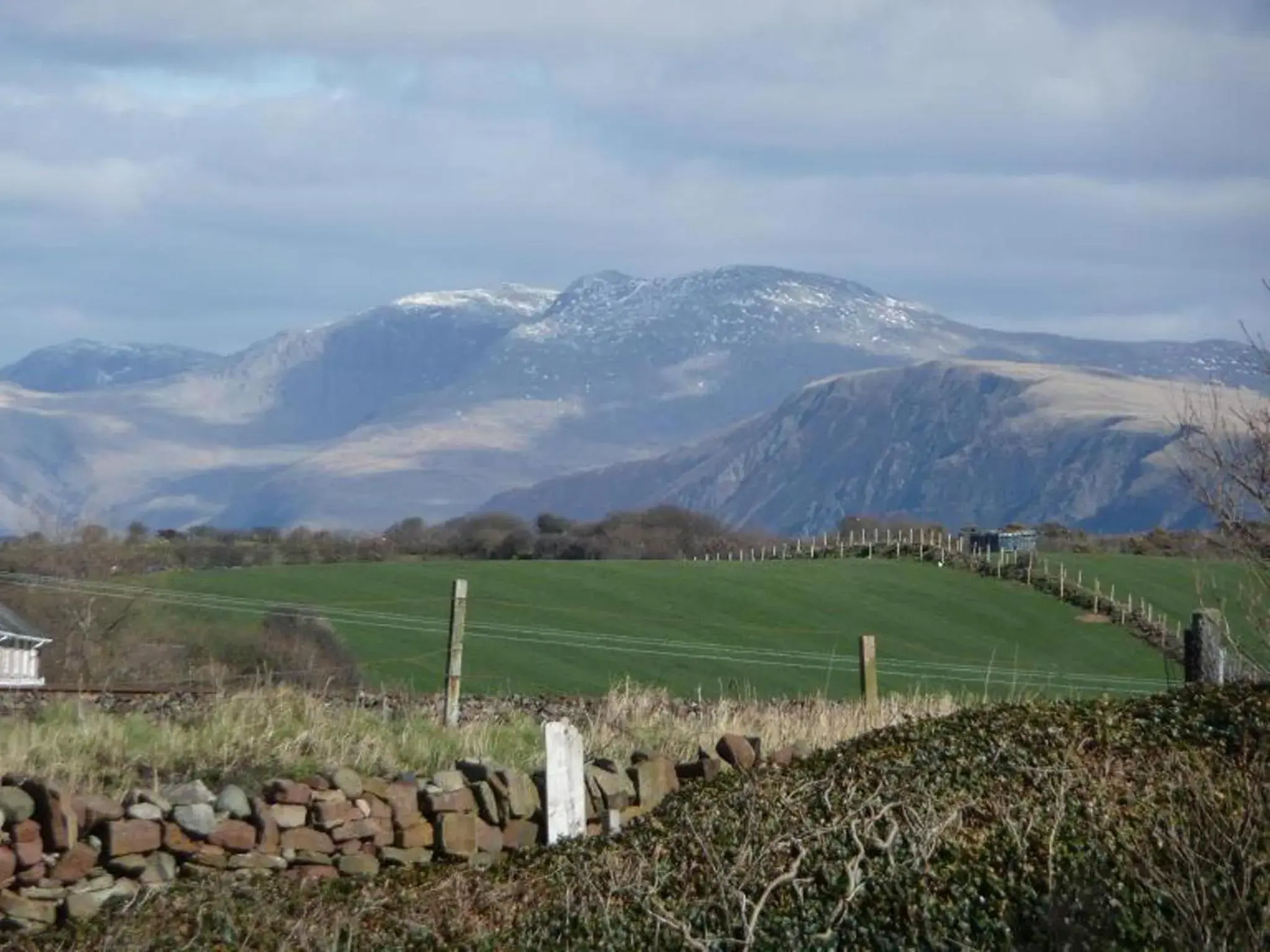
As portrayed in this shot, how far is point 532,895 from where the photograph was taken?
12016mm

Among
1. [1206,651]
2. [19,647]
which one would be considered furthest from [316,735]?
[19,647]

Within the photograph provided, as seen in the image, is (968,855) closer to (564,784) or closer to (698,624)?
(564,784)

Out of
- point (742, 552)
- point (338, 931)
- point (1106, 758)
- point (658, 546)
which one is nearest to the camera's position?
point (338, 931)

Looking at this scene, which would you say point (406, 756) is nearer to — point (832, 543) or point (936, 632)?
point (936, 632)

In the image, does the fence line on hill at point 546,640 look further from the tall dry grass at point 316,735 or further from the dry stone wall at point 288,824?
the dry stone wall at point 288,824

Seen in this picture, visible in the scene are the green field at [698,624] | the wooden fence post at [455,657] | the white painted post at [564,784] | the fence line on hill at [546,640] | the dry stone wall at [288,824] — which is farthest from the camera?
the fence line on hill at [546,640]

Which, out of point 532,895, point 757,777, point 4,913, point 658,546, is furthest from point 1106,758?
point 658,546

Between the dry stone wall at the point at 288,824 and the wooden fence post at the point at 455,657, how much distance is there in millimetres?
2665

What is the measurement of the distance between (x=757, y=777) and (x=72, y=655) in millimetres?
26213

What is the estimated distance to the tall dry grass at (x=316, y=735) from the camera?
49.6ft

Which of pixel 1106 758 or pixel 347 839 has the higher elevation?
pixel 1106 758

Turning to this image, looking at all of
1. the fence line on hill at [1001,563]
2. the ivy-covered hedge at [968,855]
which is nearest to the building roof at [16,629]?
the fence line on hill at [1001,563]

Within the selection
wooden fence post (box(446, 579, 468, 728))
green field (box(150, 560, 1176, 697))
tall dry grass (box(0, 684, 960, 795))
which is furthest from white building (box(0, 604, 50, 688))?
tall dry grass (box(0, 684, 960, 795))

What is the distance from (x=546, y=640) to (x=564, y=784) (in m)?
28.8
